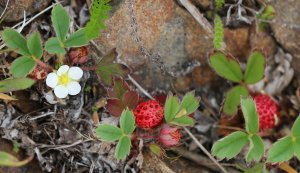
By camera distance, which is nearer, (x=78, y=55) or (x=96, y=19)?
(x=96, y=19)

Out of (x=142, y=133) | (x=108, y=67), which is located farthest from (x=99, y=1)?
(x=142, y=133)

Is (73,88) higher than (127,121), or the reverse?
(73,88)

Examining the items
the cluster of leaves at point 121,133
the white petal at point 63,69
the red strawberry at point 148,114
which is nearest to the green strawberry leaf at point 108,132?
the cluster of leaves at point 121,133

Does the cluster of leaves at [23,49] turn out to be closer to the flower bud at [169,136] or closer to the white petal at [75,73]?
the white petal at [75,73]

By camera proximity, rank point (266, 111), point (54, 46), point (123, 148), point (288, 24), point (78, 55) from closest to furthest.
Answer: point (123, 148), point (54, 46), point (78, 55), point (266, 111), point (288, 24)

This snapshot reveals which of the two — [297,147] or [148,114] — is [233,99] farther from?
[148,114]

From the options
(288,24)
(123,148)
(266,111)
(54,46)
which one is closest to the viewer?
(123,148)

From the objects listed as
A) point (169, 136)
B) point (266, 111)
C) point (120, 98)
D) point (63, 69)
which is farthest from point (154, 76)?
point (266, 111)

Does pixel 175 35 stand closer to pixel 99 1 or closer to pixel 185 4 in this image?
pixel 185 4
